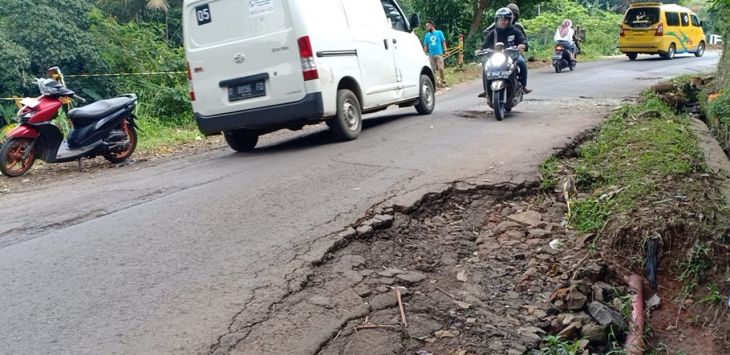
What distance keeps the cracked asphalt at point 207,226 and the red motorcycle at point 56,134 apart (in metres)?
0.57

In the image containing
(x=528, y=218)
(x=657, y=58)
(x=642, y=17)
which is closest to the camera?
(x=528, y=218)

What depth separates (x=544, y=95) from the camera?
12.9 m

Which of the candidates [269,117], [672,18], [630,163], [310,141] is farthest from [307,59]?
[672,18]

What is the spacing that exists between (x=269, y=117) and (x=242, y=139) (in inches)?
42.5

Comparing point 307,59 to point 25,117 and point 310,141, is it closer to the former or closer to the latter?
point 310,141

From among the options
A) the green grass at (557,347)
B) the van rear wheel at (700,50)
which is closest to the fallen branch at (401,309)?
the green grass at (557,347)

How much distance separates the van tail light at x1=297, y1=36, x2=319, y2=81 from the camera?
7367mm

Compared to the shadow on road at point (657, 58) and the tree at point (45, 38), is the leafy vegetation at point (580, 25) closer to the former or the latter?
the shadow on road at point (657, 58)

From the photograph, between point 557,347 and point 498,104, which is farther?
point 498,104

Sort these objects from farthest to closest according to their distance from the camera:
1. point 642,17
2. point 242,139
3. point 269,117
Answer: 1. point 642,17
2. point 242,139
3. point 269,117

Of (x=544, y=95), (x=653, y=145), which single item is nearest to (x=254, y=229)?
(x=653, y=145)

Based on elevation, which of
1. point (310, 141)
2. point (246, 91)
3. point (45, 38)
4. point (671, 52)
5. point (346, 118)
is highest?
point (45, 38)

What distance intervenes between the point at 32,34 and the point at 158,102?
6.09 m

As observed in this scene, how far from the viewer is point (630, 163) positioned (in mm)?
5672
